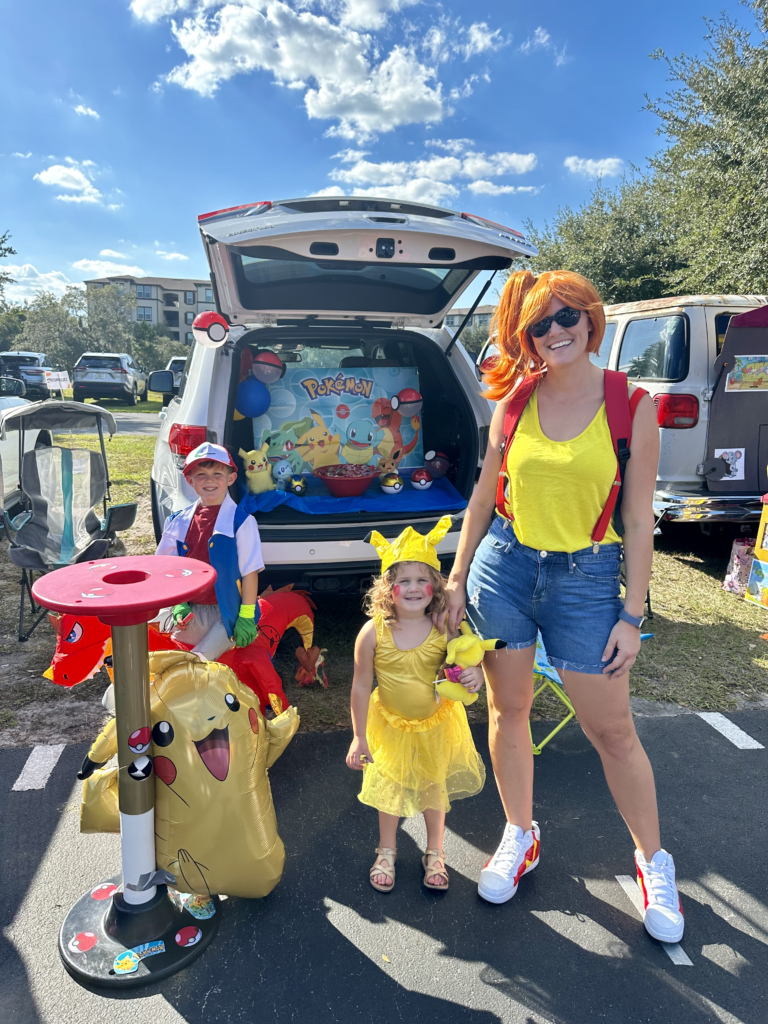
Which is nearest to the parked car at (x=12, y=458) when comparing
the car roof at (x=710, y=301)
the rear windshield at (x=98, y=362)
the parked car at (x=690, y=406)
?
the parked car at (x=690, y=406)

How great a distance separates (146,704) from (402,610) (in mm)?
793

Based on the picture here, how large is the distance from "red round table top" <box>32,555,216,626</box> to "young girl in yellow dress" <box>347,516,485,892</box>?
57 centimetres

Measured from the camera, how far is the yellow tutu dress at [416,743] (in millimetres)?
2031

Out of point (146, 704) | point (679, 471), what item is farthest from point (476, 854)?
point (679, 471)

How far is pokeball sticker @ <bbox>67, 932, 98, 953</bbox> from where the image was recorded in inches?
68.4

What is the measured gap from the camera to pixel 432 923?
1.91 meters

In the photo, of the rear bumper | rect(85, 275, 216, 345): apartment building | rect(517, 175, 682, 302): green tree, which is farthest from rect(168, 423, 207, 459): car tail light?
rect(85, 275, 216, 345): apartment building

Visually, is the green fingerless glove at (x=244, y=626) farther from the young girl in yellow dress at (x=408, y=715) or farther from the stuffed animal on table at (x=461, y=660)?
the stuffed animal on table at (x=461, y=660)

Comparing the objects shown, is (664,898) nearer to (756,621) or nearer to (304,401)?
(756,621)

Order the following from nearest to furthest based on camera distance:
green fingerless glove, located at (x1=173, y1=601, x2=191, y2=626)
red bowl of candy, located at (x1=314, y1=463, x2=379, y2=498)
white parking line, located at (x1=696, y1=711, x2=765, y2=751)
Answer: green fingerless glove, located at (x1=173, y1=601, x2=191, y2=626) → white parking line, located at (x1=696, y1=711, x2=765, y2=751) → red bowl of candy, located at (x1=314, y1=463, x2=379, y2=498)

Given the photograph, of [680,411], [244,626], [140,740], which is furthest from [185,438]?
[680,411]

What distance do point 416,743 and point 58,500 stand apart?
11.4 ft

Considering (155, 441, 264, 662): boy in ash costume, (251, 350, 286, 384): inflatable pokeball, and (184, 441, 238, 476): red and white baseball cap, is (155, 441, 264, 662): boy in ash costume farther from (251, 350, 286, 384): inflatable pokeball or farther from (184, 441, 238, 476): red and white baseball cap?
(251, 350, 286, 384): inflatable pokeball

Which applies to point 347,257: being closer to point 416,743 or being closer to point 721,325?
point 416,743
